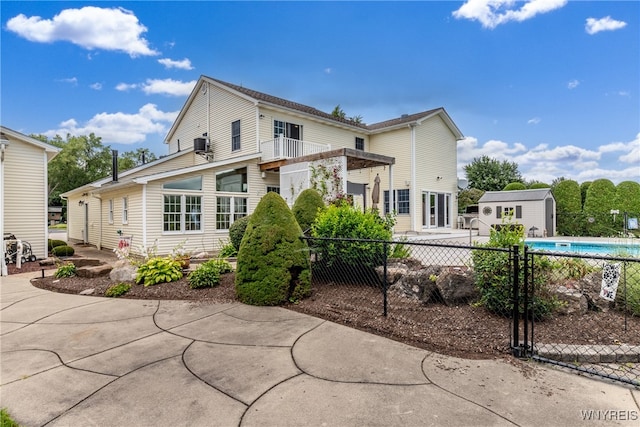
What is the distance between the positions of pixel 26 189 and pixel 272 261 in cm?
1062

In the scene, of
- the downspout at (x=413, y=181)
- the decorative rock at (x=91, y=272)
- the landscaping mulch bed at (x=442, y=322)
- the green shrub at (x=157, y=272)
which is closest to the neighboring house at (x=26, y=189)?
the decorative rock at (x=91, y=272)

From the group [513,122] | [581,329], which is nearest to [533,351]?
[581,329]

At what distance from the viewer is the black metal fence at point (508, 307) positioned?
9.87ft

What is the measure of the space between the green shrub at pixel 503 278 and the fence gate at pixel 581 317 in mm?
23

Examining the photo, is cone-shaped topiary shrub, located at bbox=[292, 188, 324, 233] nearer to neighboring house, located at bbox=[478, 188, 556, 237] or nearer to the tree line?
neighboring house, located at bbox=[478, 188, 556, 237]

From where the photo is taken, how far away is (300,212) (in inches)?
273

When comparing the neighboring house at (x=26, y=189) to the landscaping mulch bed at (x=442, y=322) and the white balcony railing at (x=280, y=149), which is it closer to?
the white balcony railing at (x=280, y=149)

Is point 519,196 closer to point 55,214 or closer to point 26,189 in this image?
point 26,189

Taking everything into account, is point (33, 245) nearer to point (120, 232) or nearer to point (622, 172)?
point (120, 232)

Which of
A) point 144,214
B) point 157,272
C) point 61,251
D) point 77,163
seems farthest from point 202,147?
point 77,163

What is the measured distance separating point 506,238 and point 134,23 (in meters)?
12.3

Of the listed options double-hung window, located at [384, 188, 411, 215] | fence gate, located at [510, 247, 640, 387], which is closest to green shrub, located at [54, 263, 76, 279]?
fence gate, located at [510, 247, 640, 387]

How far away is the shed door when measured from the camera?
15307mm

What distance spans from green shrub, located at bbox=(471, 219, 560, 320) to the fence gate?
23mm
